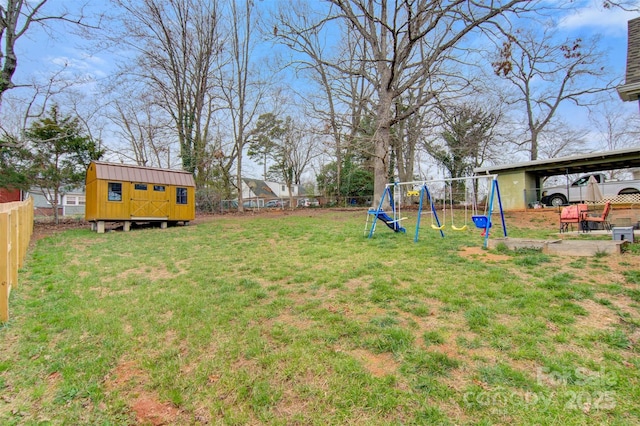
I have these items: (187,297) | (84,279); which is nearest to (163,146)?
(84,279)

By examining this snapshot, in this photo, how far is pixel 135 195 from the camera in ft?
39.4

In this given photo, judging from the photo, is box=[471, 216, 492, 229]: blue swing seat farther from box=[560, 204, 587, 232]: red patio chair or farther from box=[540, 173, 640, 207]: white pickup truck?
box=[540, 173, 640, 207]: white pickup truck

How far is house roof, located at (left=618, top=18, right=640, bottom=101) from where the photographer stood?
17.4 ft

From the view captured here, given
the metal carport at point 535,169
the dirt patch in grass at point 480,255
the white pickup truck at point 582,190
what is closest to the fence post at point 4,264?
the dirt patch in grass at point 480,255

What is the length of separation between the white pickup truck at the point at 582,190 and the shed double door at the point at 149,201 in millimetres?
18341

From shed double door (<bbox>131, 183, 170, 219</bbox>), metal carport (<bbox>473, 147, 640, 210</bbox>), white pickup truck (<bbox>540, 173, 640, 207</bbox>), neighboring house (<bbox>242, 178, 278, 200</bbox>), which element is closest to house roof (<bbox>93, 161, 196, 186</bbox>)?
shed double door (<bbox>131, 183, 170, 219</bbox>)

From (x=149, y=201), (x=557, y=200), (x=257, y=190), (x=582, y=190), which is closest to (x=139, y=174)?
(x=149, y=201)

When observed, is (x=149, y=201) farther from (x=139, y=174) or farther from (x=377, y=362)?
(x=377, y=362)

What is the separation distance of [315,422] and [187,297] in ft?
9.02

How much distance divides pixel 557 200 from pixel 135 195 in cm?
1990

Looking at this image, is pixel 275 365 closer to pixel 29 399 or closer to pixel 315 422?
pixel 315 422

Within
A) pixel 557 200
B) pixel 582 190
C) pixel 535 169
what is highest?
pixel 535 169

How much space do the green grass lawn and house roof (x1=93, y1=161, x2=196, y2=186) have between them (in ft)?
25.6

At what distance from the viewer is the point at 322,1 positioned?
10.0m
